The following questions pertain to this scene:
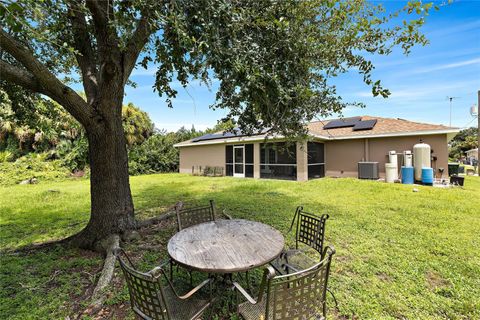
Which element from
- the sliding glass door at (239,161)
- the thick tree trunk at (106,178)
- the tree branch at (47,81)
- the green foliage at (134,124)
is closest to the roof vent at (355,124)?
the sliding glass door at (239,161)

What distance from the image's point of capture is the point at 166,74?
5.12 metres

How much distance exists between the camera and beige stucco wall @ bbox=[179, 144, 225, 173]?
17312 mm

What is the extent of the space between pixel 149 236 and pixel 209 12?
14.4 feet

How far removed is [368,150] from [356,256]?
10723 millimetres

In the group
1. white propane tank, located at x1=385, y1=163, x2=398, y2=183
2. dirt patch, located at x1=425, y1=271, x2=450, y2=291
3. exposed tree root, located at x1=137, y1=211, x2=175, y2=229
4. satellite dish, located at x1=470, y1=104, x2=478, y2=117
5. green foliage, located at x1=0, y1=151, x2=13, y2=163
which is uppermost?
satellite dish, located at x1=470, y1=104, x2=478, y2=117

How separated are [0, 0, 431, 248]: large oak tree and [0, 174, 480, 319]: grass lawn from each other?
1.02 metres

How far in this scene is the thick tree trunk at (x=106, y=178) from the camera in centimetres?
419

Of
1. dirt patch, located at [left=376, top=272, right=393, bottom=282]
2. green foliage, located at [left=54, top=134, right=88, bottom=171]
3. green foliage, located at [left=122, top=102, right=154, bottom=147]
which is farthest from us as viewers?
green foliage, located at [left=122, top=102, right=154, bottom=147]

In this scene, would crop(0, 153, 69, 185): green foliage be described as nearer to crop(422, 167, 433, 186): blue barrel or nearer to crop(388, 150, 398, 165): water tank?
crop(388, 150, 398, 165): water tank

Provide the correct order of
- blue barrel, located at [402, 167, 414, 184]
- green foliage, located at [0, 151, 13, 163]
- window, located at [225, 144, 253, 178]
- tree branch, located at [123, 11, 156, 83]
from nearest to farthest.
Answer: tree branch, located at [123, 11, 156, 83] < blue barrel, located at [402, 167, 414, 184] < window, located at [225, 144, 253, 178] < green foliage, located at [0, 151, 13, 163]

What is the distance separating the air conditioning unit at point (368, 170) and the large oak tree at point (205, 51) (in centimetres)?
937

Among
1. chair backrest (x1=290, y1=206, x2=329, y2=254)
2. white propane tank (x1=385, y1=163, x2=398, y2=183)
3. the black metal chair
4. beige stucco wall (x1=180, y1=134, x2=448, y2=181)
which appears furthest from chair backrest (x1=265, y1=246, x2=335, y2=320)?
white propane tank (x1=385, y1=163, x2=398, y2=183)

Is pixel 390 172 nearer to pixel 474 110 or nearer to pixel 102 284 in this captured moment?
pixel 474 110

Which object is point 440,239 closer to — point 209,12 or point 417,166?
point 209,12
